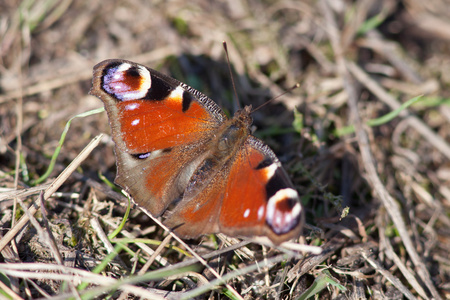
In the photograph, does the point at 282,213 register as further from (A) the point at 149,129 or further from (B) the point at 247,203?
(A) the point at 149,129

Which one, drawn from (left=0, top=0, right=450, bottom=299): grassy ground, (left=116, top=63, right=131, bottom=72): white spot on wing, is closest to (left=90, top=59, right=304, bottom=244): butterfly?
(left=116, top=63, right=131, bottom=72): white spot on wing

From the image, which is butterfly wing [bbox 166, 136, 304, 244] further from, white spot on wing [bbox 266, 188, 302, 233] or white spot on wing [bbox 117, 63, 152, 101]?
white spot on wing [bbox 117, 63, 152, 101]

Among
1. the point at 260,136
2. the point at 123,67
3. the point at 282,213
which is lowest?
the point at 260,136

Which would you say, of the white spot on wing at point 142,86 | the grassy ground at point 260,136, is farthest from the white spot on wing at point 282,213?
the white spot on wing at point 142,86

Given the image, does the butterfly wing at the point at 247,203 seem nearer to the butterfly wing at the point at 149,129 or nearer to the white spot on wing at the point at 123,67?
the butterfly wing at the point at 149,129

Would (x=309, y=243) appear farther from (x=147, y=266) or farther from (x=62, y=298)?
(x=62, y=298)

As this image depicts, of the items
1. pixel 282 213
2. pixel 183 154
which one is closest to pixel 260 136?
pixel 183 154

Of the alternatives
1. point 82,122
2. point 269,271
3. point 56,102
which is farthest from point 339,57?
point 56,102

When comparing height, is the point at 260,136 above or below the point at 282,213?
below
